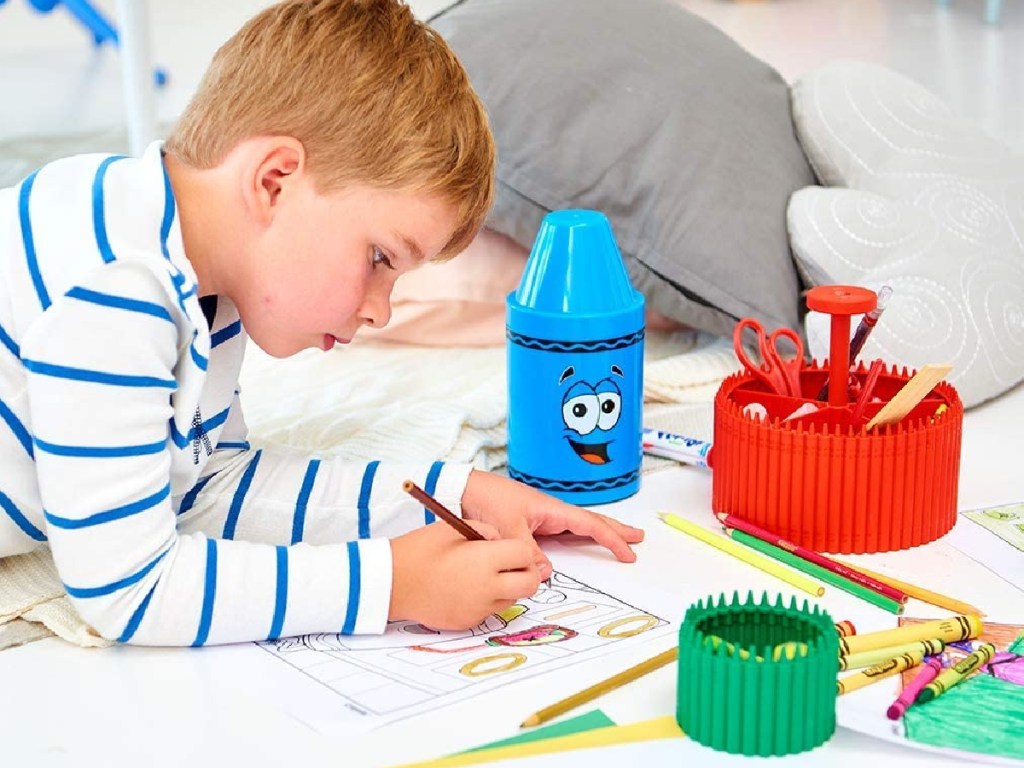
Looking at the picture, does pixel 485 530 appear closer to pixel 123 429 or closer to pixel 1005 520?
pixel 123 429

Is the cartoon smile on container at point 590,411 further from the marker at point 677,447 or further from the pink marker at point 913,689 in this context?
the pink marker at point 913,689

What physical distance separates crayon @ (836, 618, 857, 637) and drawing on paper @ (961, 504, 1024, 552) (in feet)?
0.58

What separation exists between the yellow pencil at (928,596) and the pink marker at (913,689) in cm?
8

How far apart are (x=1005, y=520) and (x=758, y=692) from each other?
0.36 m

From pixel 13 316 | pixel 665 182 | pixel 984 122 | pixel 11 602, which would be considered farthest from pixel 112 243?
pixel 984 122

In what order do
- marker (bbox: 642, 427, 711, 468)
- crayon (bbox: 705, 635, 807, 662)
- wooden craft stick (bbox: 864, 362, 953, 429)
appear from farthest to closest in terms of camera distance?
marker (bbox: 642, 427, 711, 468)
wooden craft stick (bbox: 864, 362, 953, 429)
crayon (bbox: 705, 635, 807, 662)

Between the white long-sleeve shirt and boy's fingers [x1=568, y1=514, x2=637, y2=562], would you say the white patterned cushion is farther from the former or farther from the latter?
the white long-sleeve shirt

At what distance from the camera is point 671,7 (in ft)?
4.58

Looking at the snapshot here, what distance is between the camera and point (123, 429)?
29.8 inches

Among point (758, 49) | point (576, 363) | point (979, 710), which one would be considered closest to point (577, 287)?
point (576, 363)

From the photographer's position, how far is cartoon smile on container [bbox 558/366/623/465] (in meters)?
0.98

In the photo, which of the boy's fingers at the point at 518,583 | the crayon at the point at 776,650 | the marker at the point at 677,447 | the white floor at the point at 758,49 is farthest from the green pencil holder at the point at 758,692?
the white floor at the point at 758,49

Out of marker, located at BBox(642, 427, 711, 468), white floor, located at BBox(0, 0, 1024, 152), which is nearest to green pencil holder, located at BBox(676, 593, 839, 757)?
marker, located at BBox(642, 427, 711, 468)

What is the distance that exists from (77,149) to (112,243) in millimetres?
1425
